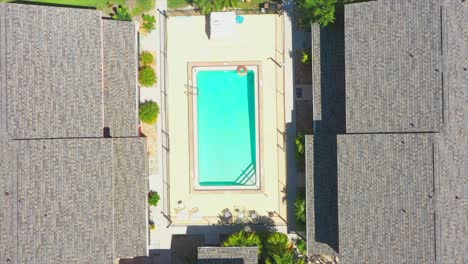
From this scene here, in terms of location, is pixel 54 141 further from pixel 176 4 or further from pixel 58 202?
pixel 176 4

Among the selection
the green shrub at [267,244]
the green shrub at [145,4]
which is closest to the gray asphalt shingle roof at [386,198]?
the green shrub at [267,244]

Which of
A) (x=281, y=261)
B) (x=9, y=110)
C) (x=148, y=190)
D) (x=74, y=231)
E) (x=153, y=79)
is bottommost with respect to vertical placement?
(x=281, y=261)

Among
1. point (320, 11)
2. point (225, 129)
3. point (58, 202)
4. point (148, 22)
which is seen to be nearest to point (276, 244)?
point (225, 129)

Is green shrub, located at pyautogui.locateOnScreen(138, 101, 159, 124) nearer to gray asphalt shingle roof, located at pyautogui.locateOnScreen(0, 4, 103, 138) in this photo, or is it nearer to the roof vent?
the roof vent

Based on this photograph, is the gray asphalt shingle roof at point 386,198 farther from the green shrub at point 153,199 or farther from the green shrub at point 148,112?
the green shrub at point 148,112

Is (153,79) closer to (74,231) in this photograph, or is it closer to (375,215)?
(74,231)

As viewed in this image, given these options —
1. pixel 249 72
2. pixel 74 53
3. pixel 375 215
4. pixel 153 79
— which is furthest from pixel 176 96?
pixel 375 215
